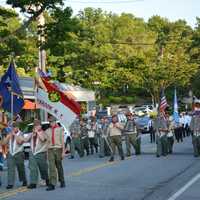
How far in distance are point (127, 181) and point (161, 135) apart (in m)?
9.84

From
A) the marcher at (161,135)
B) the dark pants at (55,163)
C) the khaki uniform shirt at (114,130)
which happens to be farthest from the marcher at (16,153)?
the marcher at (161,135)

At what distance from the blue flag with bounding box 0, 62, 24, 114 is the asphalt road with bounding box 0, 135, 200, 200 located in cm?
258

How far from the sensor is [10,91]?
20.6 m

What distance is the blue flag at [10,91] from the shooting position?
20562 mm

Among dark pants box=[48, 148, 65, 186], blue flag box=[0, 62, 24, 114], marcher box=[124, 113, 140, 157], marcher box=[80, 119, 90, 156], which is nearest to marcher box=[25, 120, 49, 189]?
dark pants box=[48, 148, 65, 186]

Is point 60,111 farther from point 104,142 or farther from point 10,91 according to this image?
point 104,142

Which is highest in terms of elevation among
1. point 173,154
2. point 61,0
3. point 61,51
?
point 61,0

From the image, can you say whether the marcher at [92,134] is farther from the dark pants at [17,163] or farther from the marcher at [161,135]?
the dark pants at [17,163]

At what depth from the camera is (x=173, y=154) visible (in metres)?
27.5

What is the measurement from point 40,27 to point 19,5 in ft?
5.93

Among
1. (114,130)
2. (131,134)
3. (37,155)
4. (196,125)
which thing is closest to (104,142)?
(131,134)

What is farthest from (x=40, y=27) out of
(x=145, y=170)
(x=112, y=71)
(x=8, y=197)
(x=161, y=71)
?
(x=161, y=71)

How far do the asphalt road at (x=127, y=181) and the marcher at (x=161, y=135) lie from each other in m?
1.34

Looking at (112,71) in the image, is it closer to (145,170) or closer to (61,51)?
(61,51)
